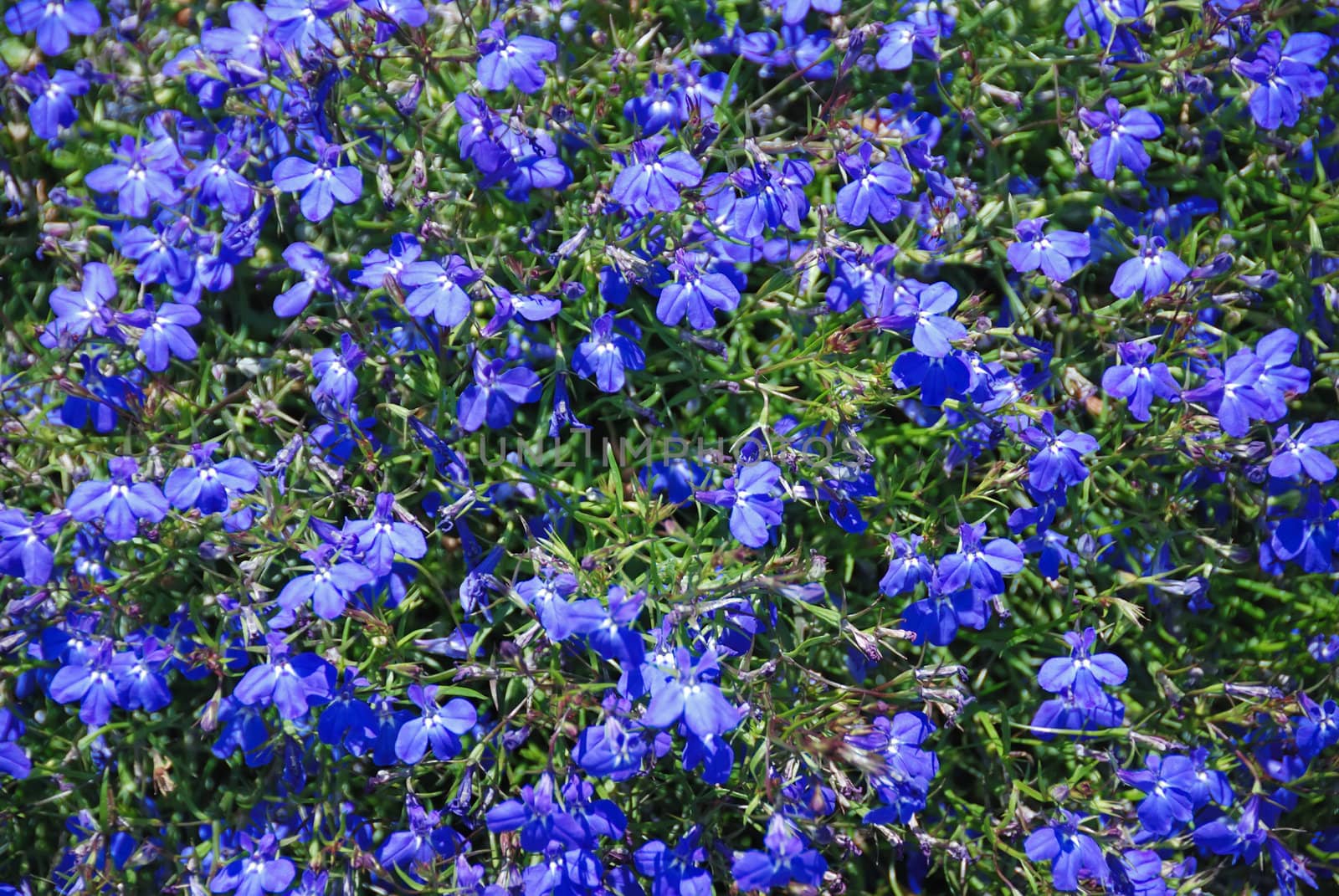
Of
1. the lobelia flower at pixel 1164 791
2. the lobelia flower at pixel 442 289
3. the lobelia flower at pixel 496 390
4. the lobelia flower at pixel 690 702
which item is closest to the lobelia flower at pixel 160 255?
the lobelia flower at pixel 442 289

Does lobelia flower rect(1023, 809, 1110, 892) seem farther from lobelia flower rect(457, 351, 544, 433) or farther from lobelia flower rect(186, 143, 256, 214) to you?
lobelia flower rect(186, 143, 256, 214)

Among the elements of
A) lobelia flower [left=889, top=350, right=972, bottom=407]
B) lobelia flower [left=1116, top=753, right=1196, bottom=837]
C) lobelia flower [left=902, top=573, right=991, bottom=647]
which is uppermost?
lobelia flower [left=889, top=350, right=972, bottom=407]

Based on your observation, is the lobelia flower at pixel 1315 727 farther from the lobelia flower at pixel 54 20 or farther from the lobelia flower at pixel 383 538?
the lobelia flower at pixel 54 20

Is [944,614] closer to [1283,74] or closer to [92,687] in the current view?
[1283,74]

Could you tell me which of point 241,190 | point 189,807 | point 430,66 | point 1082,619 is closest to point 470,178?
point 430,66

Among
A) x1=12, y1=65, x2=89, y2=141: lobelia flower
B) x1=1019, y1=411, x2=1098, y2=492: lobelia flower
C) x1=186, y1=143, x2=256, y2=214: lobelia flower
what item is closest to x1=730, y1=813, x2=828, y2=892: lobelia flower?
x1=1019, y1=411, x2=1098, y2=492: lobelia flower
